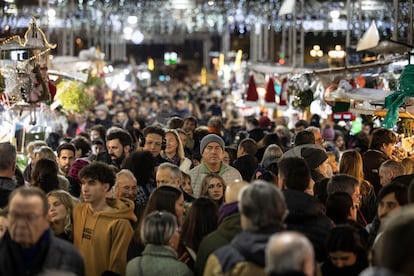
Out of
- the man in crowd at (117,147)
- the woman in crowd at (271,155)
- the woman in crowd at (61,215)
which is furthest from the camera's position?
the man in crowd at (117,147)

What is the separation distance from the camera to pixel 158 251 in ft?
28.7

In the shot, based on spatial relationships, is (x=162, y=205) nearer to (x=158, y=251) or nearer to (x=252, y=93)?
(x=158, y=251)

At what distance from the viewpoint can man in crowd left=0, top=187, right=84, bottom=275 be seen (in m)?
7.98

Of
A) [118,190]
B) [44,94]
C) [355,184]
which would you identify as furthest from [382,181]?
[44,94]

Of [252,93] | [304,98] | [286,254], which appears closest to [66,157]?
[286,254]

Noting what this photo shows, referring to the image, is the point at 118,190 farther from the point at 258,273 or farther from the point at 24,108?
the point at 24,108

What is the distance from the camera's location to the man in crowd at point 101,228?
32.6ft

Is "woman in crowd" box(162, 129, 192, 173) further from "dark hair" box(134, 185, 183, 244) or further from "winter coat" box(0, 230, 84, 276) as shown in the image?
"winter coat" box(0, 230, 84, 276)

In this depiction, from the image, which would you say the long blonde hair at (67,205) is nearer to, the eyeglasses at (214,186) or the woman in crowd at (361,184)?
the eyeglasses at (214,186)

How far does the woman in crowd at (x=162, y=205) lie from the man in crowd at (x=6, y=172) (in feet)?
5.98

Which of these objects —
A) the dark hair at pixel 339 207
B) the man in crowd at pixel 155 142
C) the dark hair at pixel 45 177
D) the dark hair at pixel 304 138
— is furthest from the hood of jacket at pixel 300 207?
the dark hair at pixel 304 138

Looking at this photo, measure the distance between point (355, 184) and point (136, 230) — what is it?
2.27 meters

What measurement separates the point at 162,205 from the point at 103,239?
0.69 meters

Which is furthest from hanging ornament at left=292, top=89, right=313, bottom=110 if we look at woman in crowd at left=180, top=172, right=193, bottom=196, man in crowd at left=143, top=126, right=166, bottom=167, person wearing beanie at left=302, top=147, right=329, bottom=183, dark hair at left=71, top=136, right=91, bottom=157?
woman in crowd at left=180, top=172, right=193, bottom=196
